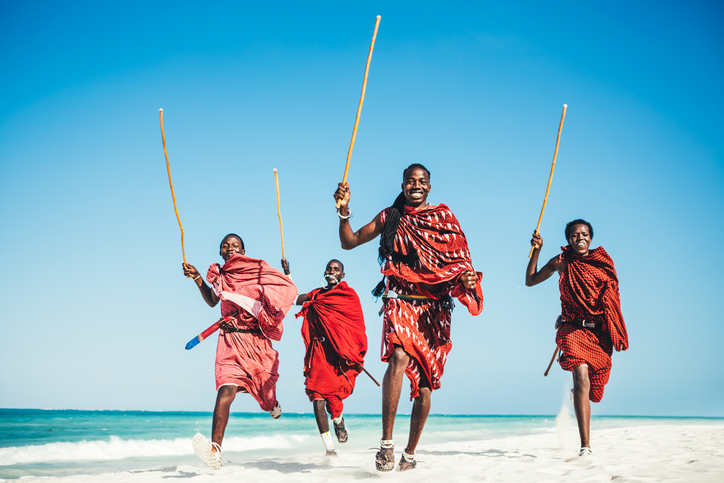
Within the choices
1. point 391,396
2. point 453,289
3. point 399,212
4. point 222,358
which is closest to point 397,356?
point 391,396

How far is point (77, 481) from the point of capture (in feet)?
15.4

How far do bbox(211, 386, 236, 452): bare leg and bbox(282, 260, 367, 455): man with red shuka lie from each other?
58.5 inches

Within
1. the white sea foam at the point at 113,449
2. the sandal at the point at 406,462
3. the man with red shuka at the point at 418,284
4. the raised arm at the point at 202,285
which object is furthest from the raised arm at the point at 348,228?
the white sea foam at the point at 113,449

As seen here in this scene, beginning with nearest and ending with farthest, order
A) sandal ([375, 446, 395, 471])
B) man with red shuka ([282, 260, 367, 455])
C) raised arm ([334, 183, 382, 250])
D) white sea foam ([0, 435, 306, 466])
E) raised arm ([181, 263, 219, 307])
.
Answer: sandal ([375, 446, 395, 471]) < raised arm ([334, 183, 382, 250]) < raised arm ([181, 263, 219, 307]) < man with red shuka ([282, 260, 367, 455]) < white sea foam ([0, 435, 306, 466])

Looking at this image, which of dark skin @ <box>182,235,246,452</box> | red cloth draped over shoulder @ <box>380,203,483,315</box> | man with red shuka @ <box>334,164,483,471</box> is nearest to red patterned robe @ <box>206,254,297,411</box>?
dark skin @ <box>182,235,246,452</box>

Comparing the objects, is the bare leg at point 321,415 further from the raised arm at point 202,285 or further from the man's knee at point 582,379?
the man's knee at point 582,379

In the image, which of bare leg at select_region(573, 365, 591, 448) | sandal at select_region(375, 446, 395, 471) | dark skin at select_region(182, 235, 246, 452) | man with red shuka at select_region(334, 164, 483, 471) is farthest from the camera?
bare leg at select_region(573, 365, 591, 448)

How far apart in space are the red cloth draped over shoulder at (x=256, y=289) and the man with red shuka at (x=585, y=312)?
248cm

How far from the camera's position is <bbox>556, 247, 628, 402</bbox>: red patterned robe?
5.24 metres

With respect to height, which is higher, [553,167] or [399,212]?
A: [553,167]

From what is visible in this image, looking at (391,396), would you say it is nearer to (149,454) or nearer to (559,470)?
(559,470)

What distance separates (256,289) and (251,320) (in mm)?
306

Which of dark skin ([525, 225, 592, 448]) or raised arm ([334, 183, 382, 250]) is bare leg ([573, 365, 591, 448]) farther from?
raised arm ([334, 183, 382, 250])

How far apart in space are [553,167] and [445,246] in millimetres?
2157
